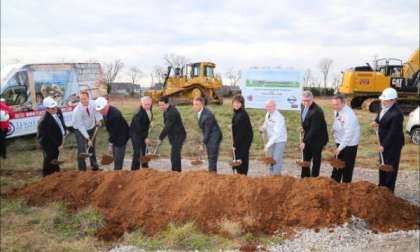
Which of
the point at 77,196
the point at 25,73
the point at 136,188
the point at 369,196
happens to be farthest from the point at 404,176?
the point at 25,73

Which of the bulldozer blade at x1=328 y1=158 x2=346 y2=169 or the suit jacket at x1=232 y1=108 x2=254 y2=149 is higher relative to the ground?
the suit jacket at x1=232 y1=108 x2=254 y2=149

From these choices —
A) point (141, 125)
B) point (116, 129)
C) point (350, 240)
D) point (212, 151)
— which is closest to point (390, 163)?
point (350, 240)

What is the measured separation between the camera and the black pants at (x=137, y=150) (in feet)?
27.6

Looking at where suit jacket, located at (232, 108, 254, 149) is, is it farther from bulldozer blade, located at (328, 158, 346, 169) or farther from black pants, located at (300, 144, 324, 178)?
bulldozer blade, located at (328, 158, 346, 169)

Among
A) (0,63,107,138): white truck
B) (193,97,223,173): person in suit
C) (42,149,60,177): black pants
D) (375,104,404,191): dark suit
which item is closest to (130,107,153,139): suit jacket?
(193,97,223,173): person in suit

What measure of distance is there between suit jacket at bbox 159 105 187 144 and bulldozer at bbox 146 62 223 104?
53.4 feet

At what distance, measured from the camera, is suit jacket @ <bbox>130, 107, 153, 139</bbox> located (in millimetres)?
8312

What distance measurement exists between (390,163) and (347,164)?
62cm

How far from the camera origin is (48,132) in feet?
27.0

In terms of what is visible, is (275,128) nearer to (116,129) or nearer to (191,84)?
(116,129)

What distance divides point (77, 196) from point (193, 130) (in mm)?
9174

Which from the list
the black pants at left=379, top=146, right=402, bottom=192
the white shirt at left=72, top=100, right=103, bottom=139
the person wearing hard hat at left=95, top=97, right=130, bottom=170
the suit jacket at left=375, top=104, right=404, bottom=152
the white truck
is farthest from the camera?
the white truck

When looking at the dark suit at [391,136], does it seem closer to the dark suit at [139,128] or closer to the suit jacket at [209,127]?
the suit jacket at [209,127]

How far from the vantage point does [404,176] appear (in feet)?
33.3
